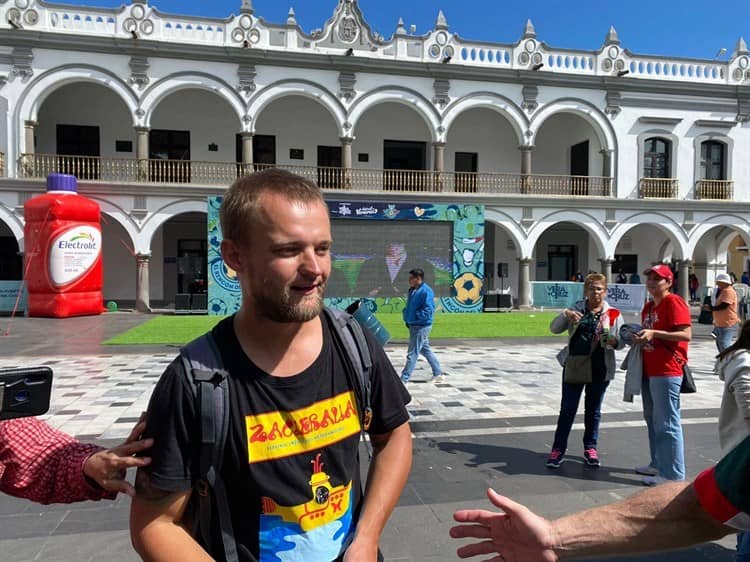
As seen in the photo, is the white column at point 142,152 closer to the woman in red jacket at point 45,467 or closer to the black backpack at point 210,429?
the woman in red jacket at point 45,467

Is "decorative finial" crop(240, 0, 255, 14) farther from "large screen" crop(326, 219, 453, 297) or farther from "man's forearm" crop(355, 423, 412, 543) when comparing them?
"man's forearm" crop(355, 423, 412, 543)

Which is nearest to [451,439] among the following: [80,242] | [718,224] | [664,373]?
[664,373]

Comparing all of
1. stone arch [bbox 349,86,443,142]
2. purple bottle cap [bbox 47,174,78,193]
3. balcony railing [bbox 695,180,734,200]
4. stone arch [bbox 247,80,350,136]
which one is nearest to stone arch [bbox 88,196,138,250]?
purple bottle cap [bbox 47,174,78,193]

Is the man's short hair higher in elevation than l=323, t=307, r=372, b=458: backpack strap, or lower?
higher

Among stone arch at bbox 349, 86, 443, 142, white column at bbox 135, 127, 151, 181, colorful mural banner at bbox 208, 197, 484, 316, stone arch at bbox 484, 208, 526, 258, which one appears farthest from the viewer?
stone arch at bbox 484, 208, 526, 258

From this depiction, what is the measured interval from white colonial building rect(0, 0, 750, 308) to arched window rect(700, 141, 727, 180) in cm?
17

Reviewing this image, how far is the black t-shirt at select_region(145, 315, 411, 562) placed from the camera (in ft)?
4.84

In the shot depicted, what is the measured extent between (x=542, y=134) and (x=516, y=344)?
15608mm

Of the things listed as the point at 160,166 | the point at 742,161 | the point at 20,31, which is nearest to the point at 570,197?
the point at 742,161

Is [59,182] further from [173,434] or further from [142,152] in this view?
[173,434]

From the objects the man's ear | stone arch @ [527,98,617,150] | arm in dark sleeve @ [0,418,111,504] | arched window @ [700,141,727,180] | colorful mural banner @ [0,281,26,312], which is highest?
stone arch @ [527,98,617,150]

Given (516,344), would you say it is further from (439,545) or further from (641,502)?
(641,502)

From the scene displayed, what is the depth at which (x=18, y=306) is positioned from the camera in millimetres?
17984

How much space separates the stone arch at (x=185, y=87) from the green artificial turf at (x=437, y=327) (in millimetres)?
7453
